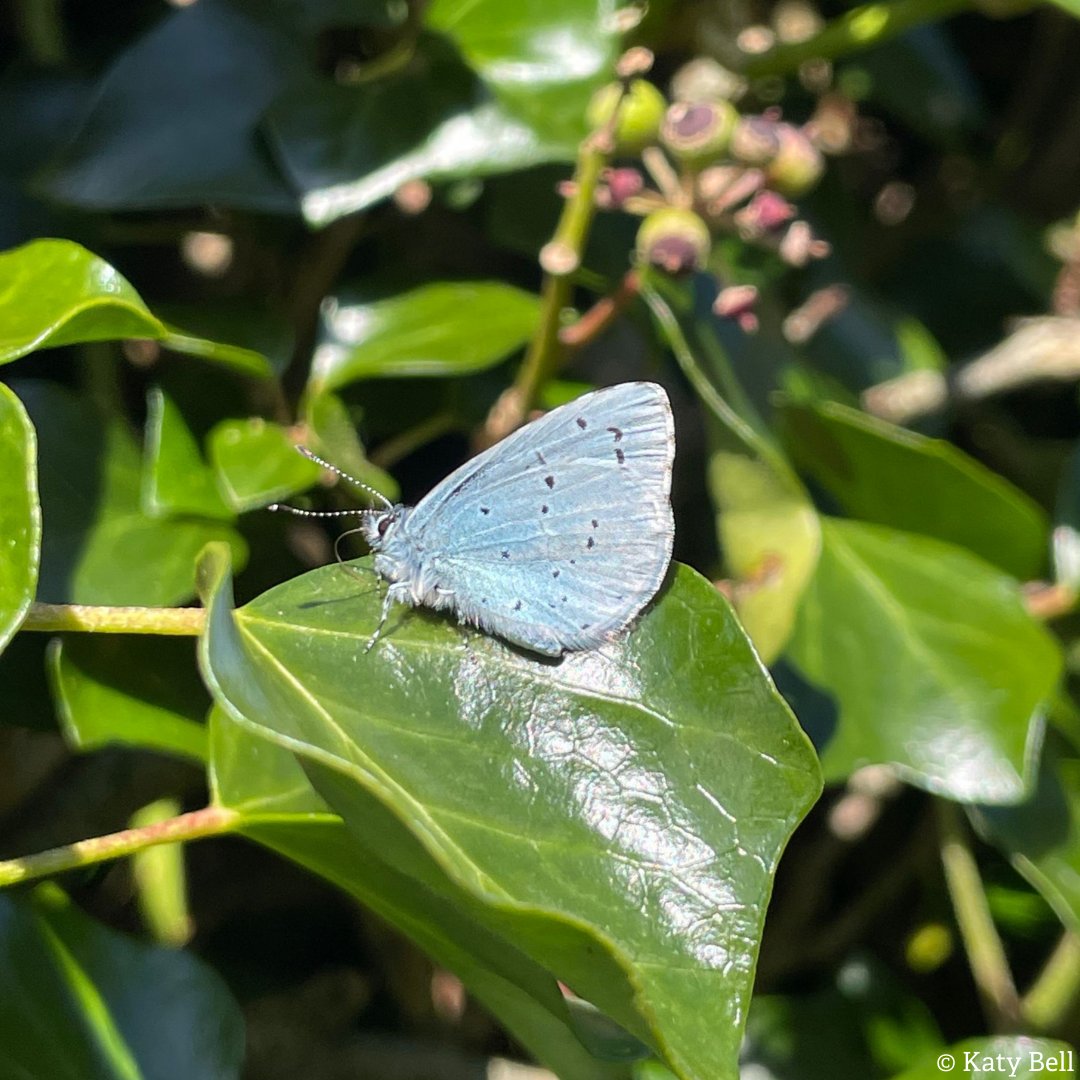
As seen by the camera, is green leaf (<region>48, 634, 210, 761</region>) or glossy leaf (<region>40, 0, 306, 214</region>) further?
glossy leaf (<region>40, 0, 306, 214</region>)

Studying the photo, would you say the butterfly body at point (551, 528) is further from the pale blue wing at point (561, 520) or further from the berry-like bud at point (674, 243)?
the berry-like bud at point (674, 243)

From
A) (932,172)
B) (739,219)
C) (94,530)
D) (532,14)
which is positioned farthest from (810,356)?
(94,530)

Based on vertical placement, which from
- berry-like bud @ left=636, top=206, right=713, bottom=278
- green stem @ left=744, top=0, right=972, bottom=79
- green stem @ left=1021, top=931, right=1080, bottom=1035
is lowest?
green stem @ left=1021, top=931, right=1080, bottom=1035

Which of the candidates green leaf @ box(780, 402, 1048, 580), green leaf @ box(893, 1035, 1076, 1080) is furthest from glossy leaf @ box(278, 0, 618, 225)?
green leaf @ box(893, 1035, 1076, 1080)

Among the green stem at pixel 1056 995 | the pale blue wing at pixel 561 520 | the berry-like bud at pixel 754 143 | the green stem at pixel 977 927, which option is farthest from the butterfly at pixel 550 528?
the green stem at pixel 1056 995

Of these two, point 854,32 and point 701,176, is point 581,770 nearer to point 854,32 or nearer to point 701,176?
point 701,176

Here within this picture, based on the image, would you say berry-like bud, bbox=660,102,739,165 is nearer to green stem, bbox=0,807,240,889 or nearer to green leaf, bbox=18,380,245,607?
green leaf, bbox=18,380,245,607

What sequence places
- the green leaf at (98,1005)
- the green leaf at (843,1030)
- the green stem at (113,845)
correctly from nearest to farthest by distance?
the green stem at (113,845)
the green leaf at (98,1005)
the green leaf at (843,1030)

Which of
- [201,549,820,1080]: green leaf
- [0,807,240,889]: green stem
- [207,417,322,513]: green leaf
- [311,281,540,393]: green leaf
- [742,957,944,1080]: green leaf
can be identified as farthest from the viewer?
[742,957,944,1080]: green leaf
